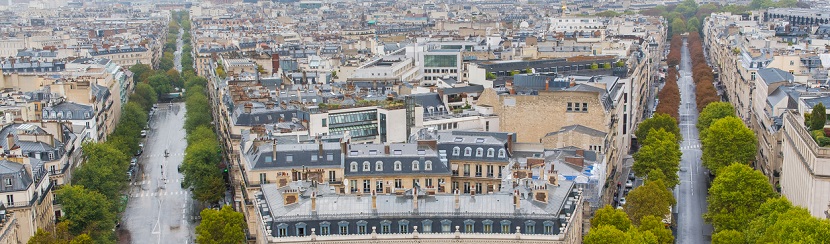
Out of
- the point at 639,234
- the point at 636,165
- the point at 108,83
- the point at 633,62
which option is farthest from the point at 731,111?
the point at 108,83

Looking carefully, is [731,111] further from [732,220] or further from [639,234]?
[639,234]

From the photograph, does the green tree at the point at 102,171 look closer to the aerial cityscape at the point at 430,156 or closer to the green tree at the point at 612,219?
the aerial cityscape at the point at 430,156

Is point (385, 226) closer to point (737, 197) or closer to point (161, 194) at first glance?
point (737, 197)

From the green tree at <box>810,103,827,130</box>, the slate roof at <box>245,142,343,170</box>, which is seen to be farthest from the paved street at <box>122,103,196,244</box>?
the green tree at <box>810,103,827,130</box>

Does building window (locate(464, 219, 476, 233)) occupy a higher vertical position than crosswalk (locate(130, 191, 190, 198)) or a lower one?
higher

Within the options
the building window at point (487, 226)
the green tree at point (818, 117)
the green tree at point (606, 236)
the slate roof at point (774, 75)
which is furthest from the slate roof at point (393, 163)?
the slate roof at point (774, 75)

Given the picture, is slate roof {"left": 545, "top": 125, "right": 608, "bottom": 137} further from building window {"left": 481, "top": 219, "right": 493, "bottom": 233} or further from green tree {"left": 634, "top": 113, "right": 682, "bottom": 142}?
building window {"left": 481, "top": 219, "right": 493, "bottom": 233}

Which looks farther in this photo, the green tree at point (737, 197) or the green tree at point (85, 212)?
the green tree at point (85, 212)
